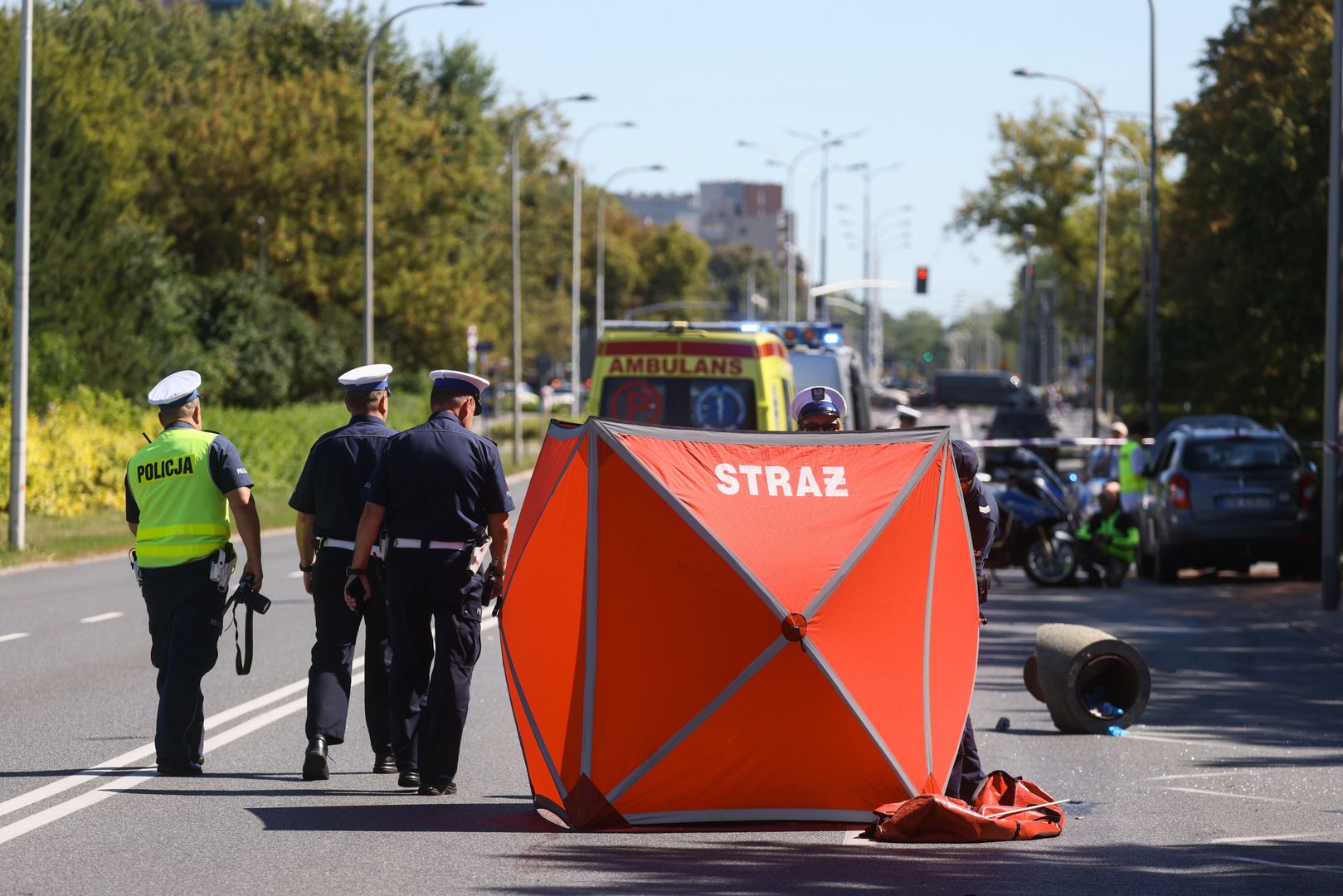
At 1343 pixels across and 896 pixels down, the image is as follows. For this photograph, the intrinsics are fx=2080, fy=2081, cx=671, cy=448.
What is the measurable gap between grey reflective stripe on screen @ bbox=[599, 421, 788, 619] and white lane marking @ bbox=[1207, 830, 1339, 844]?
6.55 ft

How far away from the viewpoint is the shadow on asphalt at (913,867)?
722 cm

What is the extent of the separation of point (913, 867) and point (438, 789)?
2383 millimetres

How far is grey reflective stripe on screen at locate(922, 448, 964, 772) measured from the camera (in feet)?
27.7

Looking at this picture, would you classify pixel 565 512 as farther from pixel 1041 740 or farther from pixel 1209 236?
pixel 1209 236

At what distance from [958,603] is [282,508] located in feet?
91.8

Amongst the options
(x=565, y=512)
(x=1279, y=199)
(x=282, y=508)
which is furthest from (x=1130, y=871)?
(x=282, y=508)

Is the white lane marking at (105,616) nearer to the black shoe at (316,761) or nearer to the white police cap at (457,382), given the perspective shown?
the black shoe at (316,761)

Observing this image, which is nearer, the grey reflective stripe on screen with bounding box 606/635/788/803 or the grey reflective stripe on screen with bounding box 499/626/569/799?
the grey reflective stripe on screen with bounding box 606/635/788/803

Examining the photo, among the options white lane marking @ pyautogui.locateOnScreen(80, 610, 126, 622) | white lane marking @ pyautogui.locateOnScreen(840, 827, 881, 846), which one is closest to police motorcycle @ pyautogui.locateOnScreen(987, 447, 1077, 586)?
white lane marking @ pyautogui.locateOnScreen(80, 610, 126, 622)

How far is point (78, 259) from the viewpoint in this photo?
3875cm

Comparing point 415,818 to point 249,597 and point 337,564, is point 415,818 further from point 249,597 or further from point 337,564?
point 249,597

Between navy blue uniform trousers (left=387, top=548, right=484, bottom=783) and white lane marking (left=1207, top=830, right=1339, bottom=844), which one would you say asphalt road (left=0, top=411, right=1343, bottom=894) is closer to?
white lane marking (left=1207, top=830, right=1339, bottom=844)

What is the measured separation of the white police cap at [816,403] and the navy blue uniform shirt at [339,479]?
73.4 inches

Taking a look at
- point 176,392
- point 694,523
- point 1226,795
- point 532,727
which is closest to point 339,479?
point 176,392
